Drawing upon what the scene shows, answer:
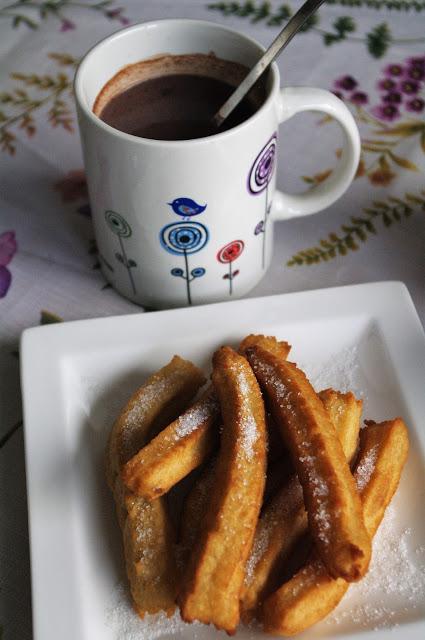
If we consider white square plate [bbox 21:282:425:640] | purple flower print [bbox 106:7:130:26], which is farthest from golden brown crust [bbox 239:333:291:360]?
purple flower print [bbox 106:7:130:26]

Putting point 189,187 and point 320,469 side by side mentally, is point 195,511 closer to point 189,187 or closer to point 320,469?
point 320,469

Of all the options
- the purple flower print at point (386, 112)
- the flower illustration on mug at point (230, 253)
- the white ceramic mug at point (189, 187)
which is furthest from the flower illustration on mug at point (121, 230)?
the purple flower print at point (386, 112)

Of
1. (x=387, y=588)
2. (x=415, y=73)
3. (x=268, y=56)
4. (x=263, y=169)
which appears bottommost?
(x=387, y=588)

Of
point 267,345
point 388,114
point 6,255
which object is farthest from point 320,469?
point 388,114

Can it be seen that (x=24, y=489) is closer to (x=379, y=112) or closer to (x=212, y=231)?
(x=212, y=231)

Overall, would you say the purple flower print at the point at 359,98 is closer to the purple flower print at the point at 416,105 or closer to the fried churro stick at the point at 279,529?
the purple flower print at the point at 416,105
